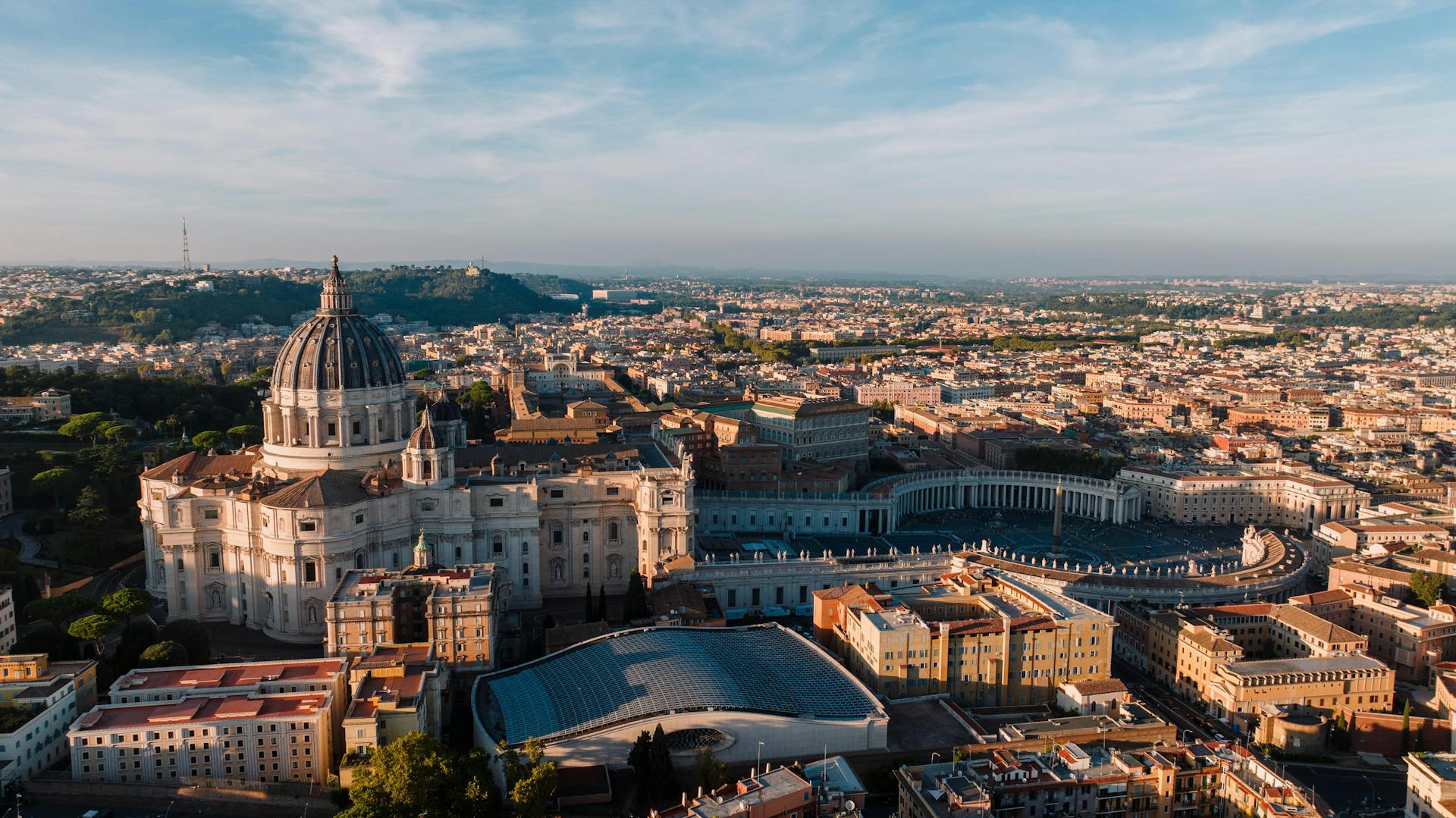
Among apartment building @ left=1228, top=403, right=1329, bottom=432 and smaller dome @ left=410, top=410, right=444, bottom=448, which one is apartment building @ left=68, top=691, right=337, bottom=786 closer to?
smaller dome @ left=410, top=410, right=444, bottom=448

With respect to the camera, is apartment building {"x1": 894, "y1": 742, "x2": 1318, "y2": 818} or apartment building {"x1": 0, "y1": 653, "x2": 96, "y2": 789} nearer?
apartment building {"x1": 894, "y1": 742, "x2": 1318, "y2": 818}

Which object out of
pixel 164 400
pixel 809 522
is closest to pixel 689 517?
pixel 809 522

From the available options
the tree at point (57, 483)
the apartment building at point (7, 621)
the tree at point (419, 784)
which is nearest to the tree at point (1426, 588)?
the tree at point (419, 784)

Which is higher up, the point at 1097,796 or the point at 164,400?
the point at 164,400

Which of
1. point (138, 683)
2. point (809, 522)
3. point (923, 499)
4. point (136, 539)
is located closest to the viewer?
point (138, 683)

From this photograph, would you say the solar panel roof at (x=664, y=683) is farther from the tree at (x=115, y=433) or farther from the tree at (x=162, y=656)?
the tree at (x=115, y=433)

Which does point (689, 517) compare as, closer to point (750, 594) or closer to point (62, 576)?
point (750, 594)

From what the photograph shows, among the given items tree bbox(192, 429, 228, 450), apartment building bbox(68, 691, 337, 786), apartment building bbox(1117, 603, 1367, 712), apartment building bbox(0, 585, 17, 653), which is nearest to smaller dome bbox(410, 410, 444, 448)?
apartment building bbox(0, 585, 17, 653)

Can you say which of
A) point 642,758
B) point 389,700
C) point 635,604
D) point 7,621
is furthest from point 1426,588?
point 7,621
